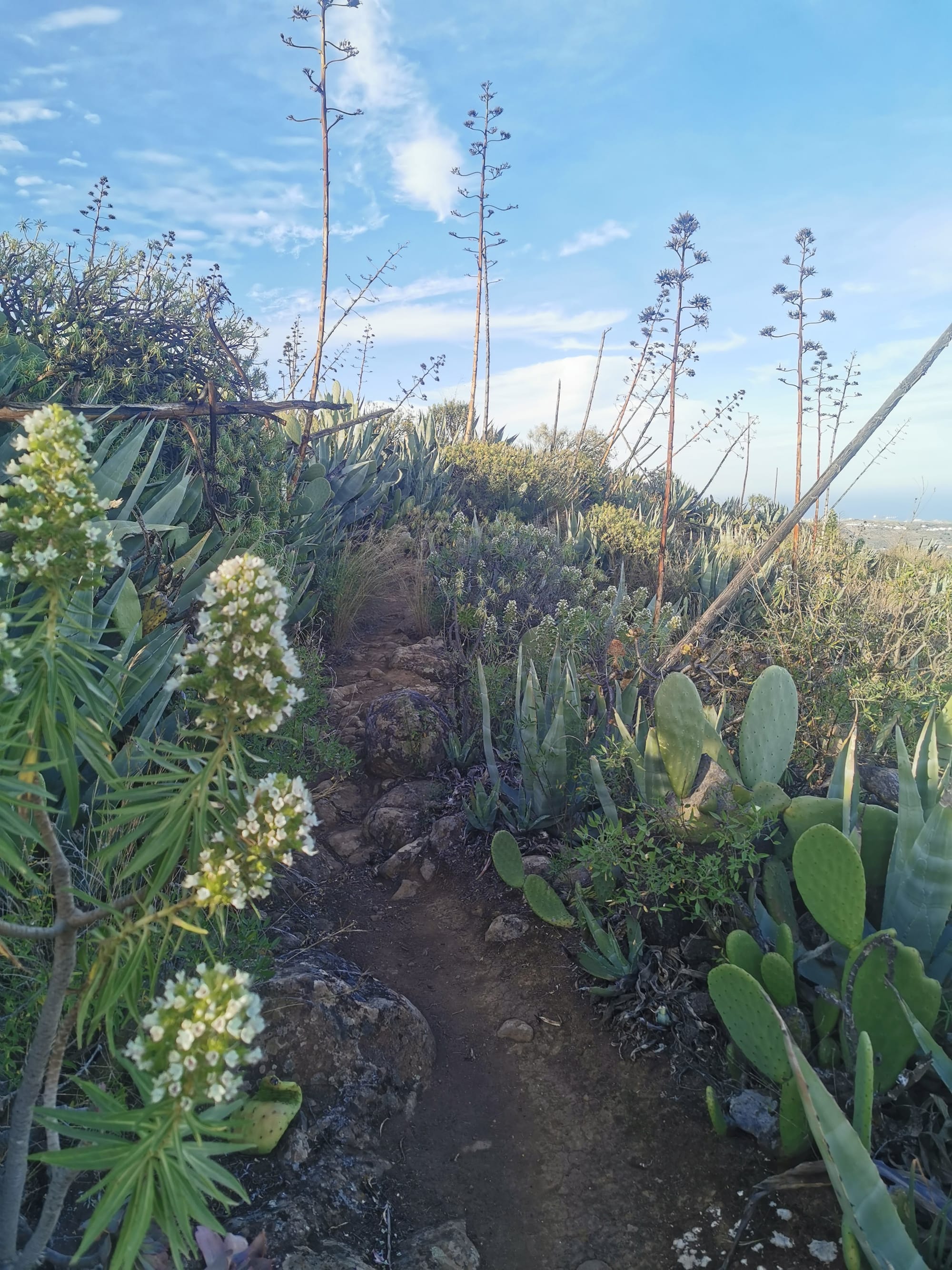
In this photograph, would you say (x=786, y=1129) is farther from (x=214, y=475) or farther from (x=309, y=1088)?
(x=214, y=475)

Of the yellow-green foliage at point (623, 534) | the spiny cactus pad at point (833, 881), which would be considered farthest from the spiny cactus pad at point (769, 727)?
the yellow-green foliage at point (623, 534)

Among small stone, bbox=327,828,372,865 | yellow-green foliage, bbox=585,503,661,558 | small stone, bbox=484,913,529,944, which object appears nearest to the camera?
small stone, bbox=484,913,529,944

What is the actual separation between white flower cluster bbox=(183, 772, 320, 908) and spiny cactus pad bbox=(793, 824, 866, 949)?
1743mm

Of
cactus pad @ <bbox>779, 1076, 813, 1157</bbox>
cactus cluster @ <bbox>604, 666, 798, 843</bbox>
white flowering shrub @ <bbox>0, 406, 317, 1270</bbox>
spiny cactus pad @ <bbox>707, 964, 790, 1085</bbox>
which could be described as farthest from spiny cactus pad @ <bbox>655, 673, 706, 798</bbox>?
white flowering shrub @ <bbox>0, 406, 317, 1270</bbox>

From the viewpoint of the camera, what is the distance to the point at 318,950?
2961mm

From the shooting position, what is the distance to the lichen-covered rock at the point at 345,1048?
2.35 metres

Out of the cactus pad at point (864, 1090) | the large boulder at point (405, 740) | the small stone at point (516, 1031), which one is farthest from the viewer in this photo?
the large boulder at point (405, 740)

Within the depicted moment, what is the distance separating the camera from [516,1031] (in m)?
2.83

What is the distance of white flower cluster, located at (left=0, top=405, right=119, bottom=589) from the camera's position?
49.6 inches

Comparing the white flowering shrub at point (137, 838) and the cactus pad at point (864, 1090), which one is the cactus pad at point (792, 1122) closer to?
the cactus pad at point (864, 1090)

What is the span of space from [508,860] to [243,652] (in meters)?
2.16

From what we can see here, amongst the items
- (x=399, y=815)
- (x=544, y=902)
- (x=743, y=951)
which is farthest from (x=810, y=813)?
(x=399, y=815)

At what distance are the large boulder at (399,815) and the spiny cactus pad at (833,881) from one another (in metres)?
2.01

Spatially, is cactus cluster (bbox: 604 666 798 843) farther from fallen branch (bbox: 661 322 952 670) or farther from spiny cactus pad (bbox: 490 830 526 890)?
fallen branch (bbox: 661 322 952 670)
